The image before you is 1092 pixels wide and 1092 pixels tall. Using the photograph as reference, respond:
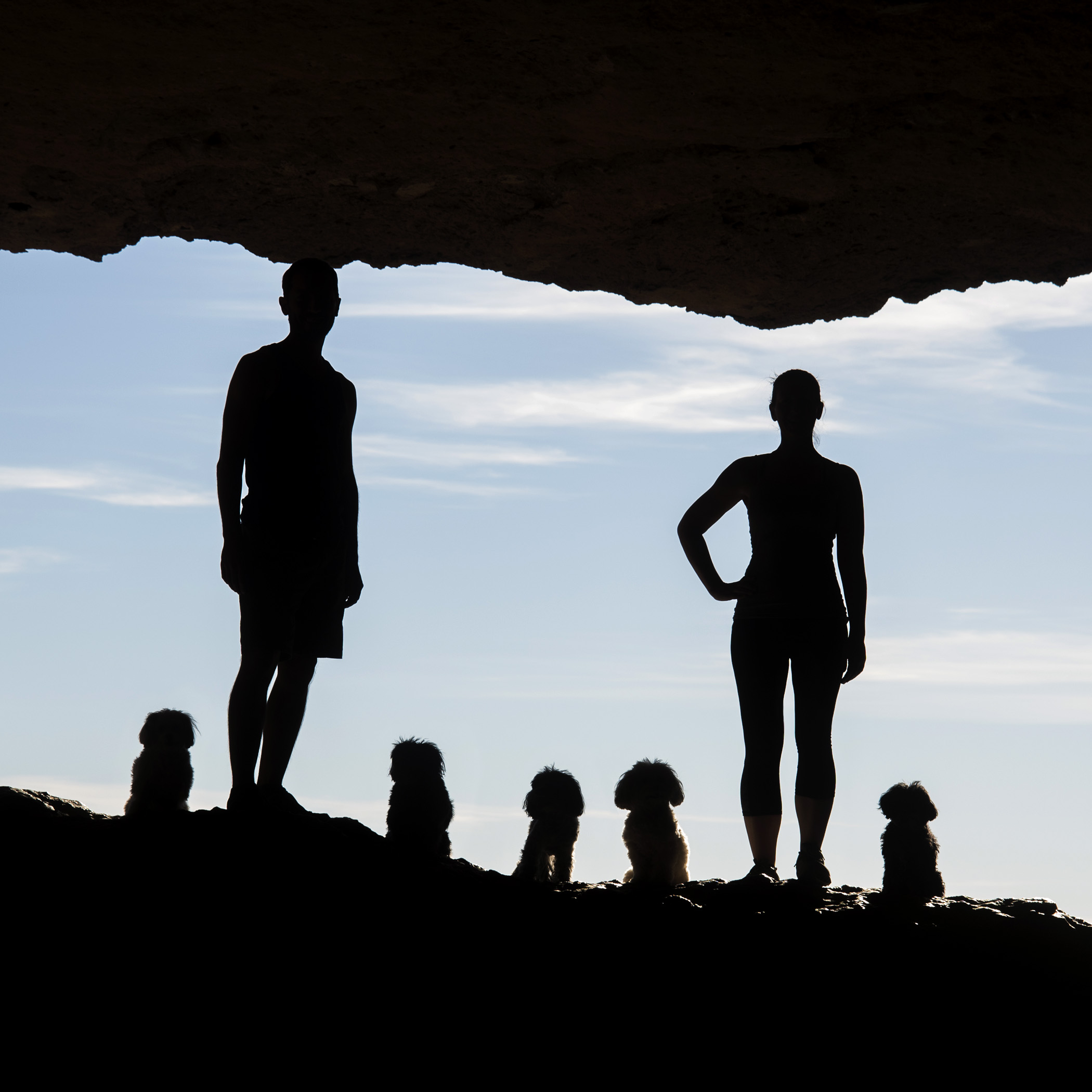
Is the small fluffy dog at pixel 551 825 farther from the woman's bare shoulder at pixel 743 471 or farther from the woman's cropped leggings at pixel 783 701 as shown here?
the woman's bare shoulder at pixel 743 471

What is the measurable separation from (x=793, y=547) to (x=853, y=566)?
35cm

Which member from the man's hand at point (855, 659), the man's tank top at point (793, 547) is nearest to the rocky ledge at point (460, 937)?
the man's hand at point (855, 659)

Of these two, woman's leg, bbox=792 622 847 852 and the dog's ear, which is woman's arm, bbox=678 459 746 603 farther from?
the dog's ear

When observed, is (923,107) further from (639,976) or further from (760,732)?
(639,976)

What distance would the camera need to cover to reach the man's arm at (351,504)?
17.9 feet

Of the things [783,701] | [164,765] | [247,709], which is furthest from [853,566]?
[164,765]

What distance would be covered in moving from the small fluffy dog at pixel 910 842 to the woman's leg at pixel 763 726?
1.45m

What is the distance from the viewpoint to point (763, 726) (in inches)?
217

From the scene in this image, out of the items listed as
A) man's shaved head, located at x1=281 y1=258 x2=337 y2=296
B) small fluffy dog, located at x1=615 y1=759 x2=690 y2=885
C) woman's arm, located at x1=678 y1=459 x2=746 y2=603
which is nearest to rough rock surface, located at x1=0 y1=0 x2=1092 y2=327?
man's shaved head, located at x1=281 y1=258 x2=337 y2=296

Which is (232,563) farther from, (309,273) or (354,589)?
(309,273)

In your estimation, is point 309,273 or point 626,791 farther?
point 626,791

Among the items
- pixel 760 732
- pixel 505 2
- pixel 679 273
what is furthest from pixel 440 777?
pixel 505 2

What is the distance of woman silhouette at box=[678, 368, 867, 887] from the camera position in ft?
18.1

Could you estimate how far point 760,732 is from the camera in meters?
5.52
